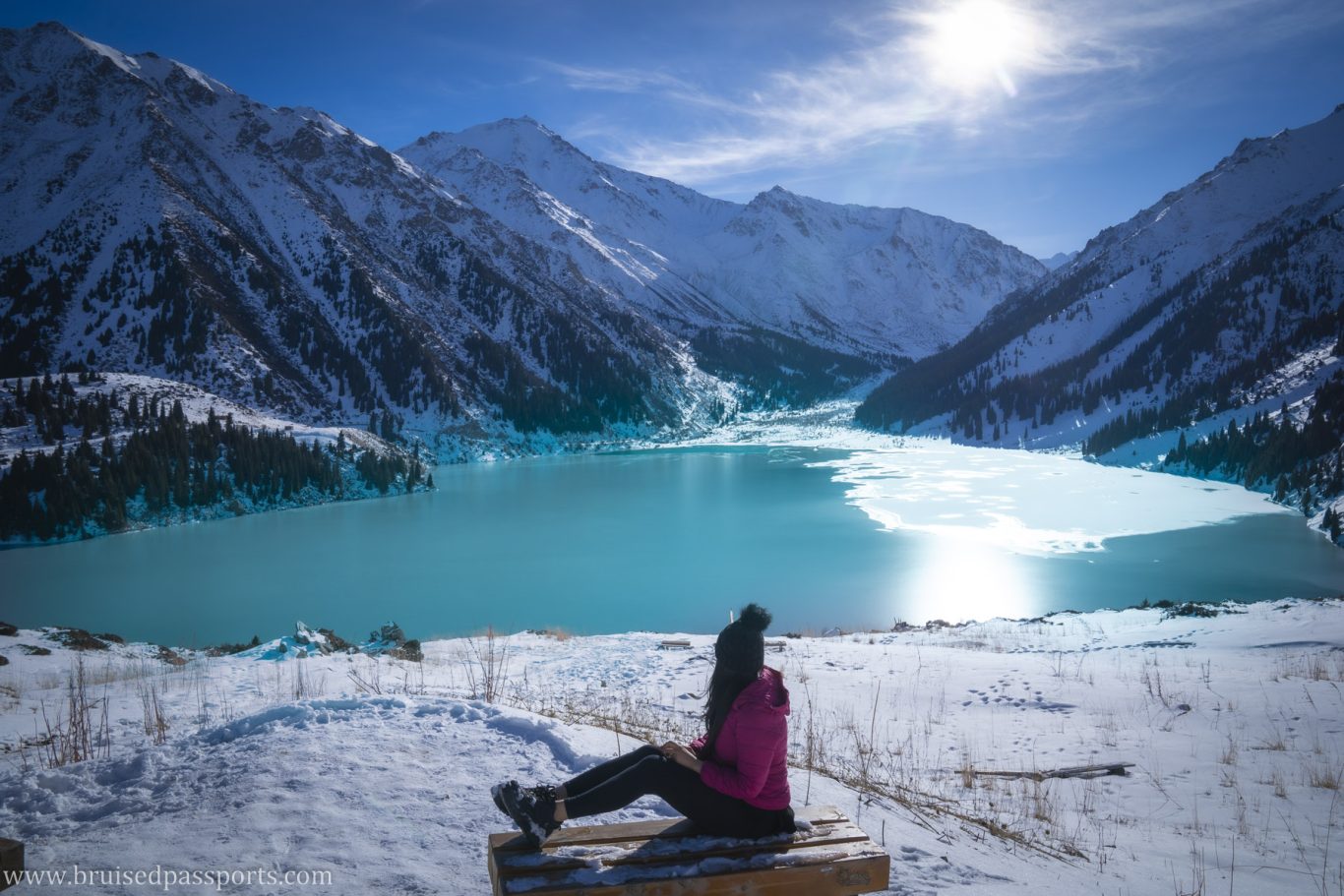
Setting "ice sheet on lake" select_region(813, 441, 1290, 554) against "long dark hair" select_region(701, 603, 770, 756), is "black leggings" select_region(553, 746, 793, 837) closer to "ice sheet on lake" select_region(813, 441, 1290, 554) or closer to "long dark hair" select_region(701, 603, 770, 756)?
"long dark hair" select_region(701, 603, 770, 756)

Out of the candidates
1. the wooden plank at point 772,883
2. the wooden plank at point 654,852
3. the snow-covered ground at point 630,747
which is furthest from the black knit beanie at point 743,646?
the snow-covered ground at point 630,747

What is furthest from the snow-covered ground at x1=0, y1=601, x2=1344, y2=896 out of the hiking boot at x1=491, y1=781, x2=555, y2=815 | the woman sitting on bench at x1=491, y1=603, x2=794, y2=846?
the woman sitting on bench at x1=491, y1=603, x2=794, y2=846

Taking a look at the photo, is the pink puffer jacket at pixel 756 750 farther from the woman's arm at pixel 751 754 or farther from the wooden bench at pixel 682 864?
the wooden bench at pixel 682 864

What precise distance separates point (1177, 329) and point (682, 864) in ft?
418

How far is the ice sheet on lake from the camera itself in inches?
1575

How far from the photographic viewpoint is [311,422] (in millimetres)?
82062

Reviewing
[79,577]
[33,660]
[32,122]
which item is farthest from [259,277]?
[33,660]

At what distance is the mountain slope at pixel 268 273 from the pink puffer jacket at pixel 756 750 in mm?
87959

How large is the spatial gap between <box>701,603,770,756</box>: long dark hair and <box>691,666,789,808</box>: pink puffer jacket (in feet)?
0.28

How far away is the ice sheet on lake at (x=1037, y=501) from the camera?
40000mm

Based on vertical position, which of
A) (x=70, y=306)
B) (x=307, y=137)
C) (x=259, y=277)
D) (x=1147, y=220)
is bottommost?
(x=70, y=306)

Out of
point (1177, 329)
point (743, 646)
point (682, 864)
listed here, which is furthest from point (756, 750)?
point (1177, 329)

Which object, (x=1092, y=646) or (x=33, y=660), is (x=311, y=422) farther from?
(x=1092, y=646)

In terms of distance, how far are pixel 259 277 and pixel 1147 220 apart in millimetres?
183361
